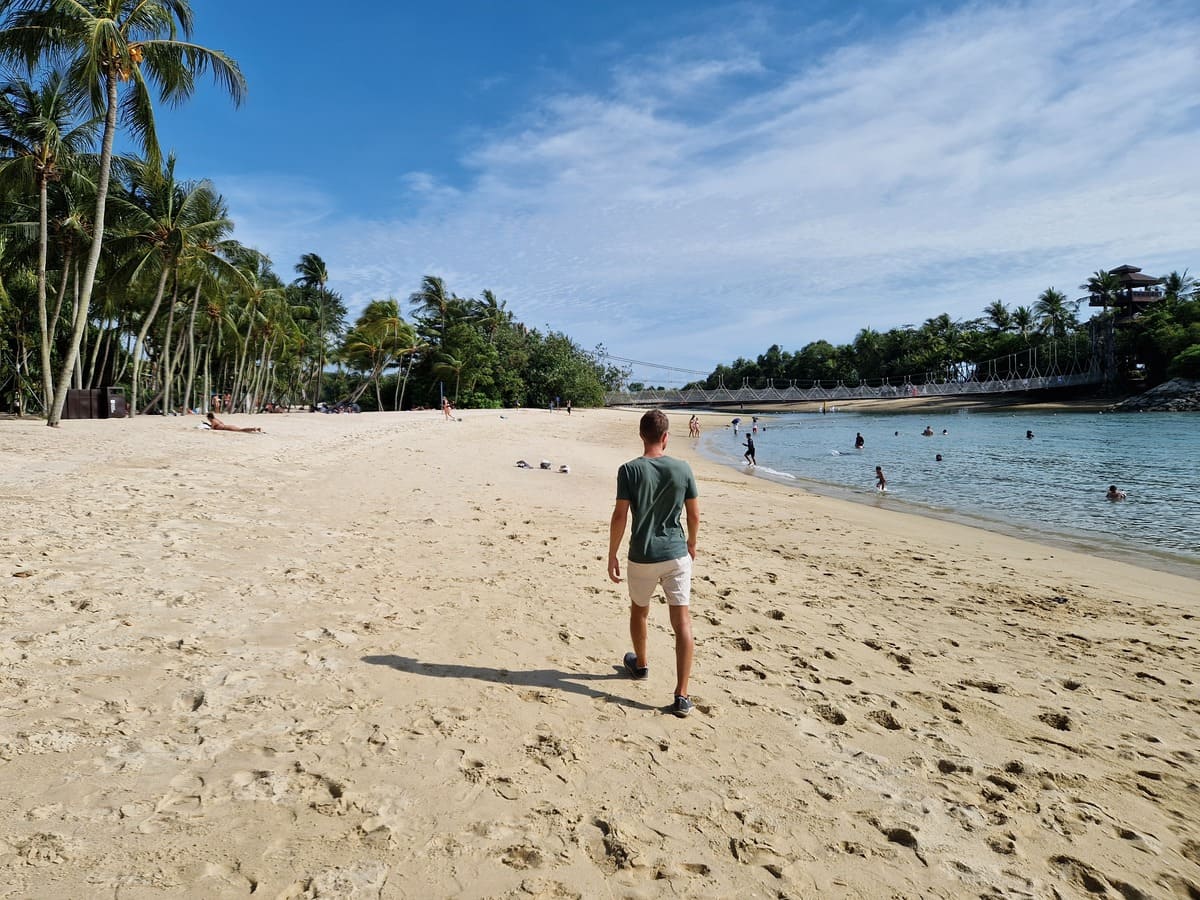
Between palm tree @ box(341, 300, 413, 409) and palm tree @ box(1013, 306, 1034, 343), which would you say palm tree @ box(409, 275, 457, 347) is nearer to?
palm tree @ box(341, 300, 413, 409)

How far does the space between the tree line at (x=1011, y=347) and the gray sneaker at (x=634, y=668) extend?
7496 cm

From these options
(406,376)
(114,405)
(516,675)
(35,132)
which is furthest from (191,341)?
(516,675)

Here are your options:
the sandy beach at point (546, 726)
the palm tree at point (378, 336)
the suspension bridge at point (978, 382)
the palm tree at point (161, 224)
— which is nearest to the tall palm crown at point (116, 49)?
the palm tree at point (161, 224)

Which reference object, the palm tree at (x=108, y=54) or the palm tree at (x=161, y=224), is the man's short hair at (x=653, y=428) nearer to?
the palm tree at (x=108, y=54)

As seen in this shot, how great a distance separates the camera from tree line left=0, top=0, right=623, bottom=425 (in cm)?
1480

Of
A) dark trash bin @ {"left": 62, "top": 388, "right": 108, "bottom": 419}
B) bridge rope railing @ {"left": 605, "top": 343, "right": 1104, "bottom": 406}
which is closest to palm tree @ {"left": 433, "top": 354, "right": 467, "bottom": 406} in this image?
dark trash bin @ {"left": 62, "top": 388, "right": 108, "bottom": 419}

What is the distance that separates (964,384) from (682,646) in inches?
3511

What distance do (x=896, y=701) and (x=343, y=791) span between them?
10.1ft

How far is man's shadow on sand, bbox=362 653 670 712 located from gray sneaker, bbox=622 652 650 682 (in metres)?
0.05

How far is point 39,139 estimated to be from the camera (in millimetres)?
16641

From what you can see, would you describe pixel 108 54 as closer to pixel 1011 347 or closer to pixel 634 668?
pixel 634 668

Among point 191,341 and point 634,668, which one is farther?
point 191,341

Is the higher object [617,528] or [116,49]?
[116,49]

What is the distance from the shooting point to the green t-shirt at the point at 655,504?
3.37m
